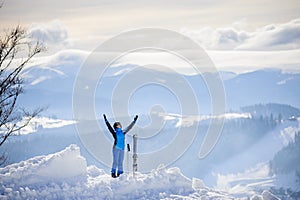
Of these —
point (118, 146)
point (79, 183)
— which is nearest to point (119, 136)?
point (118, 146)

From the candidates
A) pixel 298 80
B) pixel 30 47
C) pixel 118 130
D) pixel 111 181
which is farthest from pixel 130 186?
pixel 298 80

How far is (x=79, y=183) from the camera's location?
15.2 m

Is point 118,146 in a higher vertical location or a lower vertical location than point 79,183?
higher

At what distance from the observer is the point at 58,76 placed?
173 m

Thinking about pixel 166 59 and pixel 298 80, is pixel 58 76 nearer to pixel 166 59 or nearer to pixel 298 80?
pixel 298 80

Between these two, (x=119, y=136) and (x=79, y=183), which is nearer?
(x=79, y=183)

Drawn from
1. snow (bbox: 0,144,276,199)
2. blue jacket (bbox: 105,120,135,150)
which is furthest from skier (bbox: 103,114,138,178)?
snow (bbox: 0,144,276,199)

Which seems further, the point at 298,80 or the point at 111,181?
the point at 298,80

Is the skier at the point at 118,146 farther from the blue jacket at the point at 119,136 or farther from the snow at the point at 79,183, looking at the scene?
the snow at the point at 79,183

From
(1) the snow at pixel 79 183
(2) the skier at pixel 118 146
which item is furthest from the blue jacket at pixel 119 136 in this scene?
(1) the snow at pixel 79 183

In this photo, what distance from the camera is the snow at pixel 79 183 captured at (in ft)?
48.4

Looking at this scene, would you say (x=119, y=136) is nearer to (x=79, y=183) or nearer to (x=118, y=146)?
(x=118, y=146)

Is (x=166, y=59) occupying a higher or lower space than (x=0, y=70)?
higher

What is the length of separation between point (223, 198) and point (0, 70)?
6655 millimetres
